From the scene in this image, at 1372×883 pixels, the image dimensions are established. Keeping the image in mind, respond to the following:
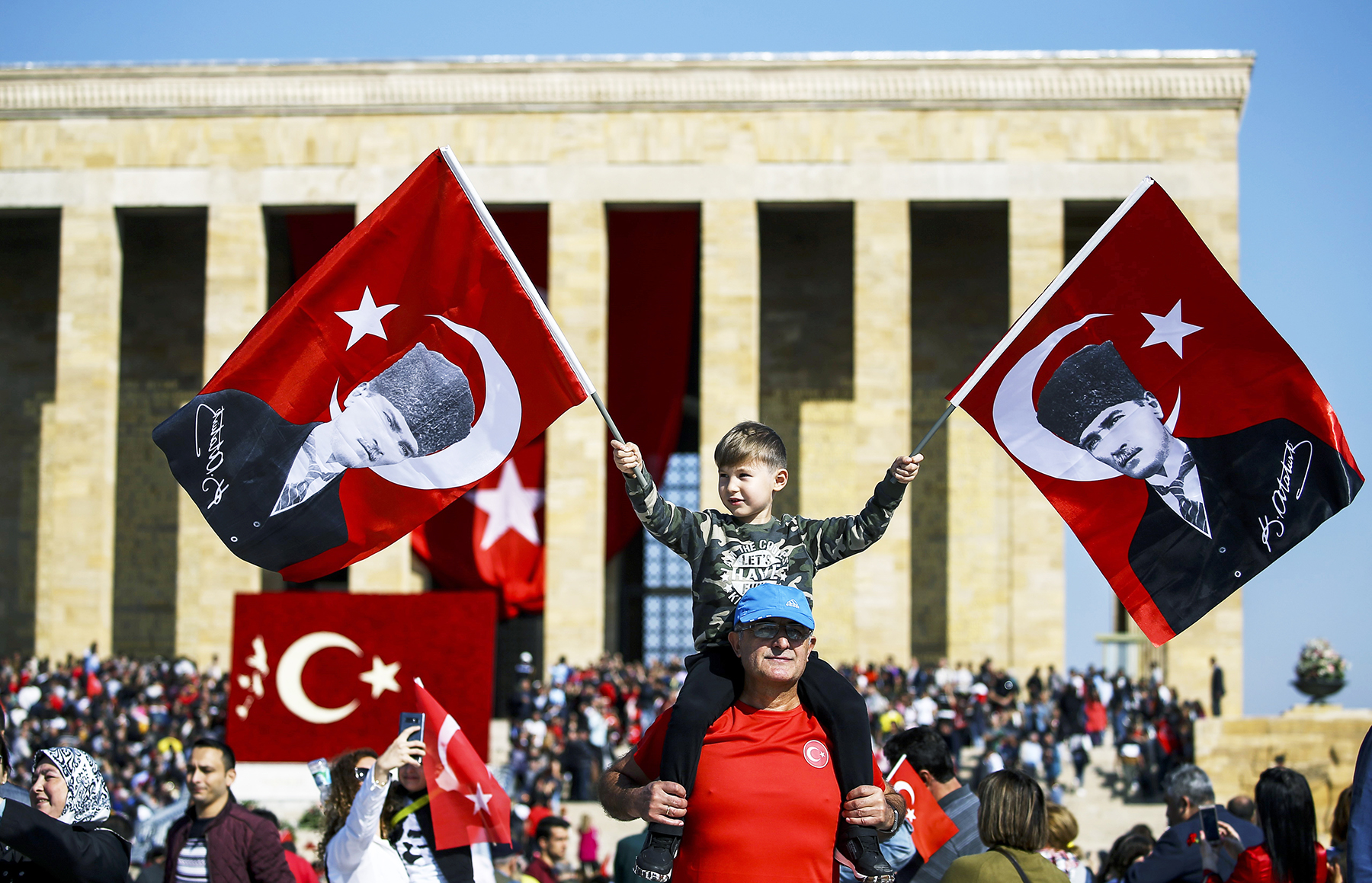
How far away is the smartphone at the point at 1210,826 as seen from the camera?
18.5 feet

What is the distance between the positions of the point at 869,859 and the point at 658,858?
0.57m

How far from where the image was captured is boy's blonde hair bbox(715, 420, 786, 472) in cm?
447

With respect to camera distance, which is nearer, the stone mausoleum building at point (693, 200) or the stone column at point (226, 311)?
the stone mausoleum building at point (693, 200)

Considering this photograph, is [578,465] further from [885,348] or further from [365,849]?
[365,849]

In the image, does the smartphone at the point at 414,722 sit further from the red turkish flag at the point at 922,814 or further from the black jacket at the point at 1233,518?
the black jacket at the point at 1233,518

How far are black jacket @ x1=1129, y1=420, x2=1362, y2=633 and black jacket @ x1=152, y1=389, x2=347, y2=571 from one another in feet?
12.3

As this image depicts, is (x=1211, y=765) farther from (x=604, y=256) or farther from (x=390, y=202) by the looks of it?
(x=390, y=202)

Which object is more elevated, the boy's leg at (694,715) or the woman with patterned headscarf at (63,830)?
the boy's leg at (694,715)

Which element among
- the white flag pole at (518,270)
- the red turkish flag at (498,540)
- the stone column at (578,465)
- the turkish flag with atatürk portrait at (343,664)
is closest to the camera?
the white flag pole at (518,270)

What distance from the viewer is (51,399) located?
34000 mm

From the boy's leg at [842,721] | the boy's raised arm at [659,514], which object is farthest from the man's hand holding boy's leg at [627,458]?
the boy's leg at [842,721]

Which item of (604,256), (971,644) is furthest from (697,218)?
(971,644)

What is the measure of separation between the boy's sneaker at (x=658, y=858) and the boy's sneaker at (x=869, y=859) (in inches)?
19.0

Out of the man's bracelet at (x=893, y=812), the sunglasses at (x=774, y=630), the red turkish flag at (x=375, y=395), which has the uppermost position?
the red turkish flag at (x=375, y=395)
